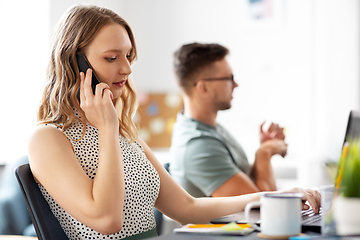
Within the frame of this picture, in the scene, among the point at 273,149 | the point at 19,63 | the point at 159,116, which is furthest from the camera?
the point at 159,116

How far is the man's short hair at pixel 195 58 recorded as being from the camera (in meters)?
2.27

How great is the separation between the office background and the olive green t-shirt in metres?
1.64

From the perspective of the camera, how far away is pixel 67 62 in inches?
49.6

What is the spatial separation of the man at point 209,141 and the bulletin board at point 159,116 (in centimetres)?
189

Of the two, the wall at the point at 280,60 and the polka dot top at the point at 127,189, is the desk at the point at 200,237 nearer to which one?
the polka dot top at the point at 127,189

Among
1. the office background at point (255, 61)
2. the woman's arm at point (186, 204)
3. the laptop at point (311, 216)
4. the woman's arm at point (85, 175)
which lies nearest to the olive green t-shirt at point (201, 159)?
the woman's arm at point (186, 204)

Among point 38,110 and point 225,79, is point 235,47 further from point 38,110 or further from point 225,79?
point 38,110

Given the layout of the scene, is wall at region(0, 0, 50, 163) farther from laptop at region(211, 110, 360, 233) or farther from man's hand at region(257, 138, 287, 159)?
laptop at region(211, 110, 360, 233)

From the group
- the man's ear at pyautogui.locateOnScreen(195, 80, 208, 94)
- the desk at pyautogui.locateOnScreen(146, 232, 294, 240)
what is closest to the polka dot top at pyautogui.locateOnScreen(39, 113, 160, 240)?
the desk at pyautogui.locateOnScreen(146, 232, 294, 240)

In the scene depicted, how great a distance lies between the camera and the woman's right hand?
45.8 inches

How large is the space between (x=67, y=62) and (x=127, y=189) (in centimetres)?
41

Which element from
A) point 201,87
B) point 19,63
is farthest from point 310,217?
point 19,63

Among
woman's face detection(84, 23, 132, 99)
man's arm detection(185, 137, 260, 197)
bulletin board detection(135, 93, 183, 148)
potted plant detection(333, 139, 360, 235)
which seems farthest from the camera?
bulletin board detection(135, 93, 183, 148)

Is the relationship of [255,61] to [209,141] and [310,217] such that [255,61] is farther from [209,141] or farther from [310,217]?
[310,217]
